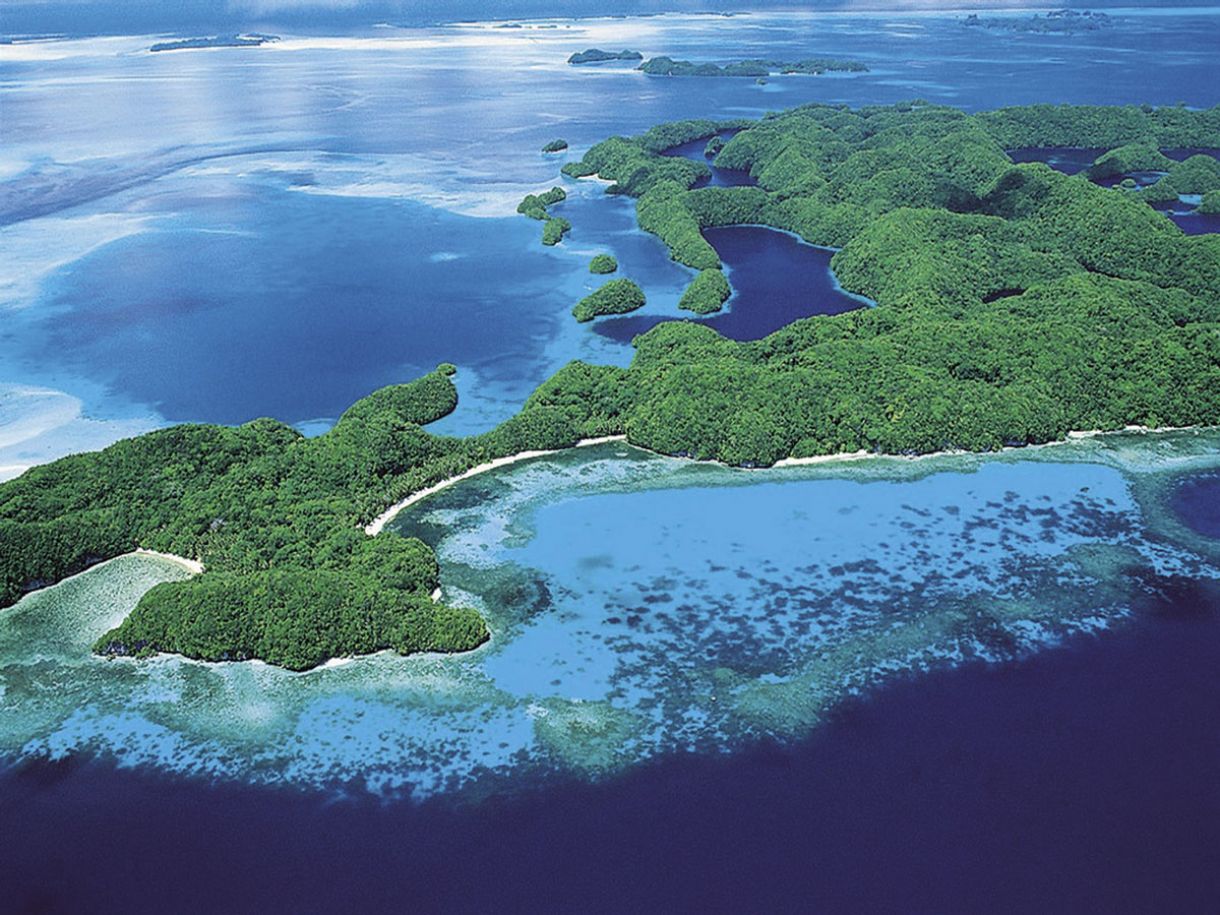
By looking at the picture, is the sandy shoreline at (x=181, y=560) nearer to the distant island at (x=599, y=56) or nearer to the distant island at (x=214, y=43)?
the distant island at (x=599, y=56)

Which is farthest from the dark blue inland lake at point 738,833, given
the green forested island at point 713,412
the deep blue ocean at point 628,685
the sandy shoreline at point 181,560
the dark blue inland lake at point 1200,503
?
the dark blue inland lake at point 1200,503

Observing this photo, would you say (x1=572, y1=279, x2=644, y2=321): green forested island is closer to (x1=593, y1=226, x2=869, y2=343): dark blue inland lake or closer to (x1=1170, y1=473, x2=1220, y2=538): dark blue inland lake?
(x1=593, y1=226, x2=869, y2=343): dark blue inland lake

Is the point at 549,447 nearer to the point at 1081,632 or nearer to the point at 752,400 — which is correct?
the point at 752,400

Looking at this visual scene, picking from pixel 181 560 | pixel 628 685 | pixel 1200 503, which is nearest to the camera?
pixel 628 685

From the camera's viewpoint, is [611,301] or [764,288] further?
[764,288]

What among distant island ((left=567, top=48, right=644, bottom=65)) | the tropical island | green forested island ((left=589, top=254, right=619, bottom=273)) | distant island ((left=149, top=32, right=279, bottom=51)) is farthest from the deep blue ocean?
distant island ((left=149, top=32, right=279, bottom=51))

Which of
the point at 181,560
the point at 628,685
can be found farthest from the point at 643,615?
the point at 181,560

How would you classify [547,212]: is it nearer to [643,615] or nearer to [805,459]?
[805,459]
